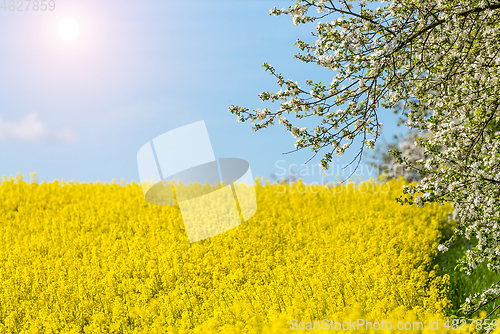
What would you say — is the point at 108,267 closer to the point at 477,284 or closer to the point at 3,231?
the point at 3,231

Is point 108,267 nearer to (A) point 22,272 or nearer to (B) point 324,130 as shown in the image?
(A) point 22,272

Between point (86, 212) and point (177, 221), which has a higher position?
point (86, 212)

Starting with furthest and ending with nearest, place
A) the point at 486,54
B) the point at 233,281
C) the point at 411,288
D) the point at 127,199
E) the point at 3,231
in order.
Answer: the point at 127,199
the point at 3,231
the point at 233,281
the point at 411,288
the point at 486,54

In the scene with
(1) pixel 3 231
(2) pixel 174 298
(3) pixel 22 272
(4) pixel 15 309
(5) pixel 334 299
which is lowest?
(5) pixel 334 299

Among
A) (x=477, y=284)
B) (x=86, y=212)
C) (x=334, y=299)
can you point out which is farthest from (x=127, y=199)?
(x=477, y=284)

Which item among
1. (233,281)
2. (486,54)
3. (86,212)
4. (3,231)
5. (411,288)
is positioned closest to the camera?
(486,54)

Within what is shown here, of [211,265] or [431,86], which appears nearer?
[431,86]

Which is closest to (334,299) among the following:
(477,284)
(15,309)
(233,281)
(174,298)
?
(233,281)

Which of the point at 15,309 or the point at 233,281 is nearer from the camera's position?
the point at 15,309

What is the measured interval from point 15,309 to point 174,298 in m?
3.15

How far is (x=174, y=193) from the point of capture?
1527 cm

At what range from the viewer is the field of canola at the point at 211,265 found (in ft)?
24.2

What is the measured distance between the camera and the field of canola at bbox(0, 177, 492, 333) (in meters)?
7.39

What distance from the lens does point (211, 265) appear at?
9.87 meters
